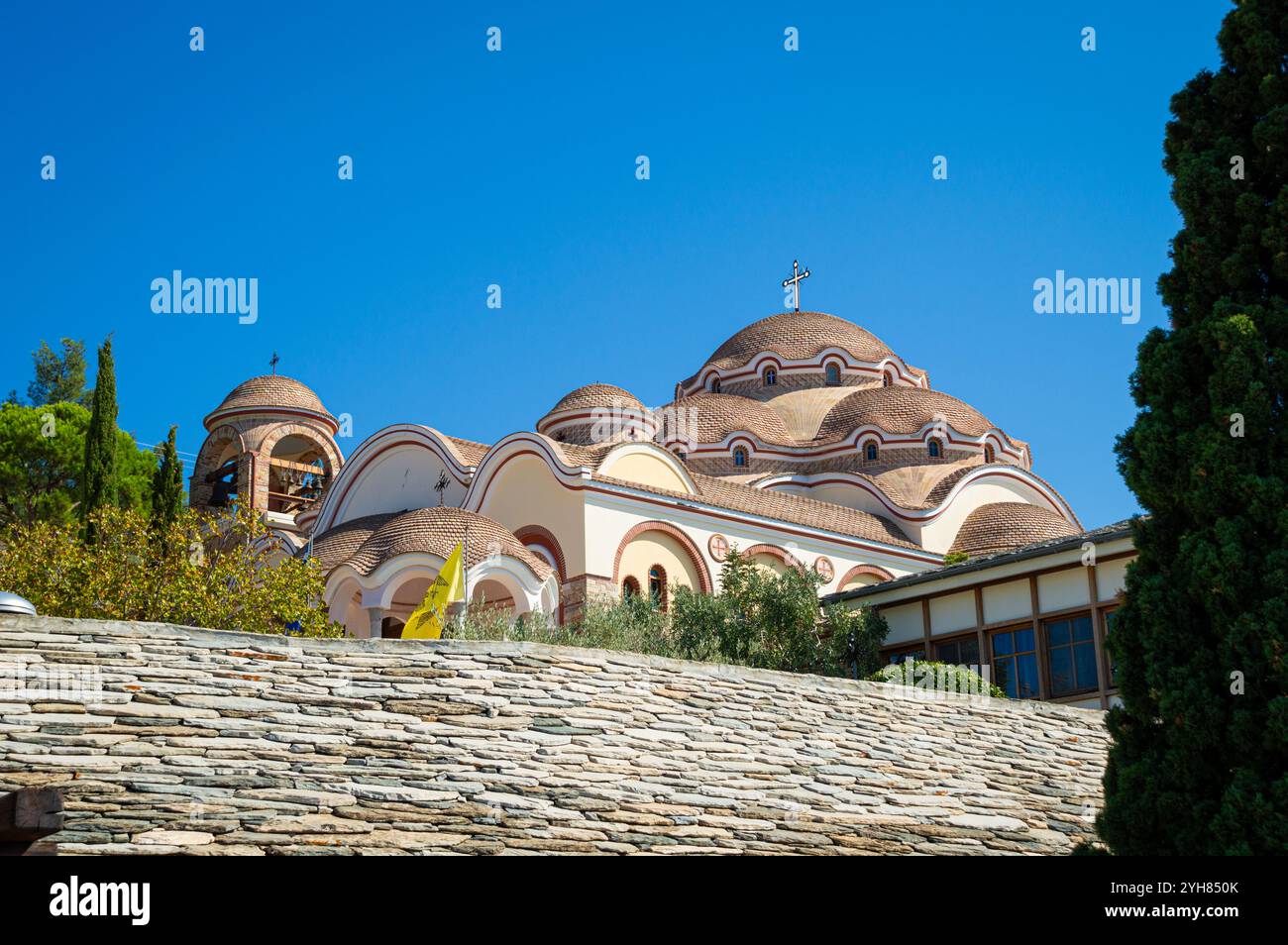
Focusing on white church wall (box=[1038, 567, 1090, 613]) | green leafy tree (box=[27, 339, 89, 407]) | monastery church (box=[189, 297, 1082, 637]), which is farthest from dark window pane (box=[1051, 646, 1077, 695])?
green leafy tree (box=[27, 339, 89, 407])

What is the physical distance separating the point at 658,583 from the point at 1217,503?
16.8 metres

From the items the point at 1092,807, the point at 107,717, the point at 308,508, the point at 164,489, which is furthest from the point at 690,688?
the point at 308,508

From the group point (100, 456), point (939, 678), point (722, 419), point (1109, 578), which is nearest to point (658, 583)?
point (939, 678)

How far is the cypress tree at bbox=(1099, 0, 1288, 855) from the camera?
9.94 metres

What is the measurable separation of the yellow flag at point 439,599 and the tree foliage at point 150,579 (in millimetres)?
1489

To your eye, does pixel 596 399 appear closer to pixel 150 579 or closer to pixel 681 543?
pixel 681 543

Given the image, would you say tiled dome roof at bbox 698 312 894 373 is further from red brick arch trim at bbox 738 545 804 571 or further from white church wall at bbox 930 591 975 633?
white church wall at bbox 930 591 975 633

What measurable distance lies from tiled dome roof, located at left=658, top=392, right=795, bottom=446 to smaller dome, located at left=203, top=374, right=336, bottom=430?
969 centimetres

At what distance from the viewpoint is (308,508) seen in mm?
35875

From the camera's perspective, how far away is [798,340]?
4197 centimetres

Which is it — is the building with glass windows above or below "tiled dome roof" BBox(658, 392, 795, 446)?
below

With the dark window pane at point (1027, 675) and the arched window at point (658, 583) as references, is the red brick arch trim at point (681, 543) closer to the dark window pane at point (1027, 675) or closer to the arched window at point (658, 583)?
the arched window at point (658, 583)
